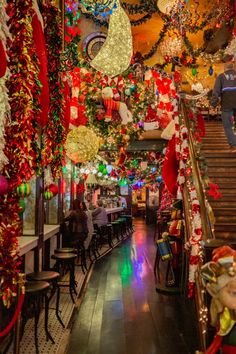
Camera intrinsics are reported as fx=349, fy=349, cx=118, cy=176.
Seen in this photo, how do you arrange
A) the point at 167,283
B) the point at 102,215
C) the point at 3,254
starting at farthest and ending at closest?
the point at 102,215, the point at 167,283, the point at 3,254

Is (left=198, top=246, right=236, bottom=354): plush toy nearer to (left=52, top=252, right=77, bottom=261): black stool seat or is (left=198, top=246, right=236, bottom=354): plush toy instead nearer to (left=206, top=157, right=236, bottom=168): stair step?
(left=52, top=252, right=77, bottom=261): black stool seat

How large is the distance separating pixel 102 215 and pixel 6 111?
787 cm

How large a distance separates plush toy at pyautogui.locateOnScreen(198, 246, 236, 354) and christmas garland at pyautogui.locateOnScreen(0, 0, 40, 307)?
51.8 inches

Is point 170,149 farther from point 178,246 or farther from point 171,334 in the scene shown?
point 171,334

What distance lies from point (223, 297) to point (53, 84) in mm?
2302

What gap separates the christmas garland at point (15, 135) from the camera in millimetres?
2125

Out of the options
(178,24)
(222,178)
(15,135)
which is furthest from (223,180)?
(178,24)

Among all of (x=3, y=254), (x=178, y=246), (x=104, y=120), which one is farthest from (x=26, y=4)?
(x=104, y=120)

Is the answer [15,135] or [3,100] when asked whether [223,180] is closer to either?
[15,135]

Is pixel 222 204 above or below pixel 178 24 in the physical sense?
below

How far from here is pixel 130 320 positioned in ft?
14.3

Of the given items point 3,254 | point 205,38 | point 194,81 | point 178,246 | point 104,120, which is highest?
point 205,38

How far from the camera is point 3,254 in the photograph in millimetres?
2105

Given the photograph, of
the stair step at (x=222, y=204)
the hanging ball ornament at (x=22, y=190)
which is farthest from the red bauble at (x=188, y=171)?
the hanging ball ornament at (x=22, y=190)
